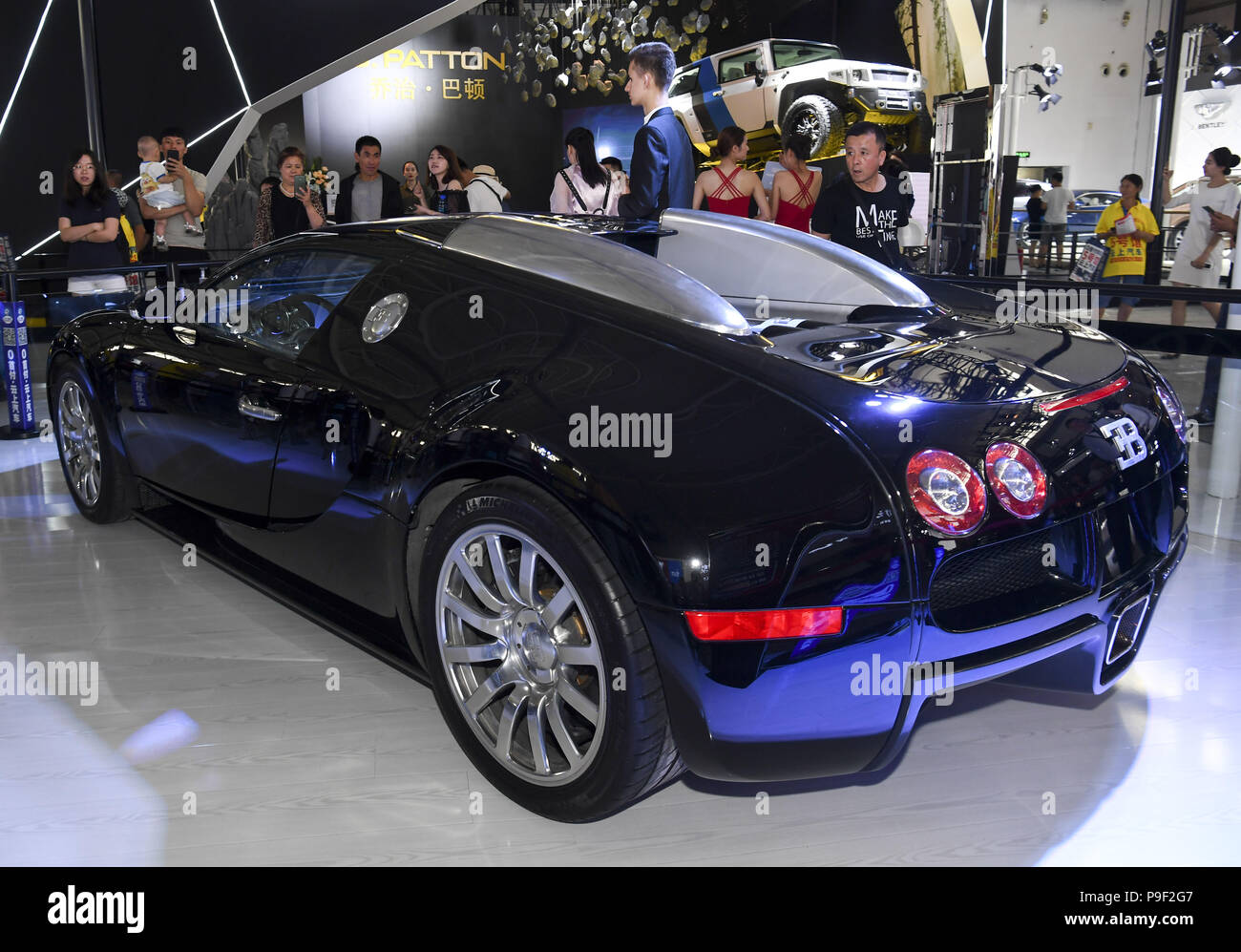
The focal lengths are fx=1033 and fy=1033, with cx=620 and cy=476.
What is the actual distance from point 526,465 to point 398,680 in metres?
1.10

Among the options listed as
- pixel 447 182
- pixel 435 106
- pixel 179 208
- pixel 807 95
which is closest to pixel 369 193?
pixel 447 182

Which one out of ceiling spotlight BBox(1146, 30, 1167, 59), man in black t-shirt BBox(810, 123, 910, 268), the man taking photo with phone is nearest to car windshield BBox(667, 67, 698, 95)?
ceiling spotlight BBox(1146, 30, 1167, 59)

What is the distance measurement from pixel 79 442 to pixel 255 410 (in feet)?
5.45

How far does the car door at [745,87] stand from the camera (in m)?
12.6

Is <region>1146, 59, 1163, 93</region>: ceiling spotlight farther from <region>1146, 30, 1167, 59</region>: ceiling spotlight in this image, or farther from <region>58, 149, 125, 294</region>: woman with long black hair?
<region>58, 149, 125, 294</region>: woman with long black hair

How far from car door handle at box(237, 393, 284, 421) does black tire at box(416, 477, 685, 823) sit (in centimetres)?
70

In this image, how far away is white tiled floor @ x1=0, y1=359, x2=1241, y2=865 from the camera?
199 centimetres

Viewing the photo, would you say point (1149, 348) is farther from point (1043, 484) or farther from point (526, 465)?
point (526, 465)

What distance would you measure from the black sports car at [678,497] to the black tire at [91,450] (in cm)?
113

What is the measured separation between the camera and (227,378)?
2.80m

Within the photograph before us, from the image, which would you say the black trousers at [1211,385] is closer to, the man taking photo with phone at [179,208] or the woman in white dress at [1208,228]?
the woman in white dress at [1208,228]
